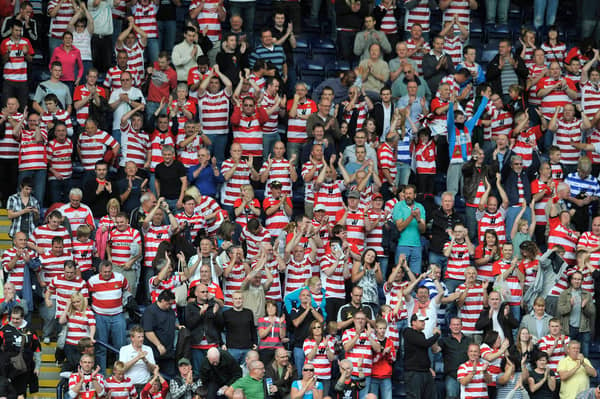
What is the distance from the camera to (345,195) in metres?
23.4

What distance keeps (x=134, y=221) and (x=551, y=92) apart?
292 inches

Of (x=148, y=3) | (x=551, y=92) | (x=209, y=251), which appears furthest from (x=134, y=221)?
(x=551, y=92)

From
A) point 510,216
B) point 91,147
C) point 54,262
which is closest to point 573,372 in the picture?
point 510,216

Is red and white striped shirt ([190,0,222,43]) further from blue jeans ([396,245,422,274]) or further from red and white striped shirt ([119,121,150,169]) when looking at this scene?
blue jeans ([396,245,422,274])

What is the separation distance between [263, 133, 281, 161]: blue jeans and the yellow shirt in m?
5.59

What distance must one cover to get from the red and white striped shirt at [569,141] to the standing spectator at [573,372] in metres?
4.19

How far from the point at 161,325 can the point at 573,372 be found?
5638 millimetres

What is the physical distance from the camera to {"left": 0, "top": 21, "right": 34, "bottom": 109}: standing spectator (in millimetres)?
23516

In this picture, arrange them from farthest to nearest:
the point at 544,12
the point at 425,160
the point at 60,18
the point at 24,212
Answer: the point at 544,12
the point at 60,18
the point at 425,160
the point at 24,212

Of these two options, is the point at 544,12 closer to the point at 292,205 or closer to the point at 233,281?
the point at 292,205

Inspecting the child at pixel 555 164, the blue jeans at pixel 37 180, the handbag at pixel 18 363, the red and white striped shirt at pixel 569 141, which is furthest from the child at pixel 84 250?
the red and white striped shirt at pixel 569 141

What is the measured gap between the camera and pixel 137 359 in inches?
781

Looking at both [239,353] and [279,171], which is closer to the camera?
[239,353]

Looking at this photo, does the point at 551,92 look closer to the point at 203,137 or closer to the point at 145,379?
the point at 203,137
